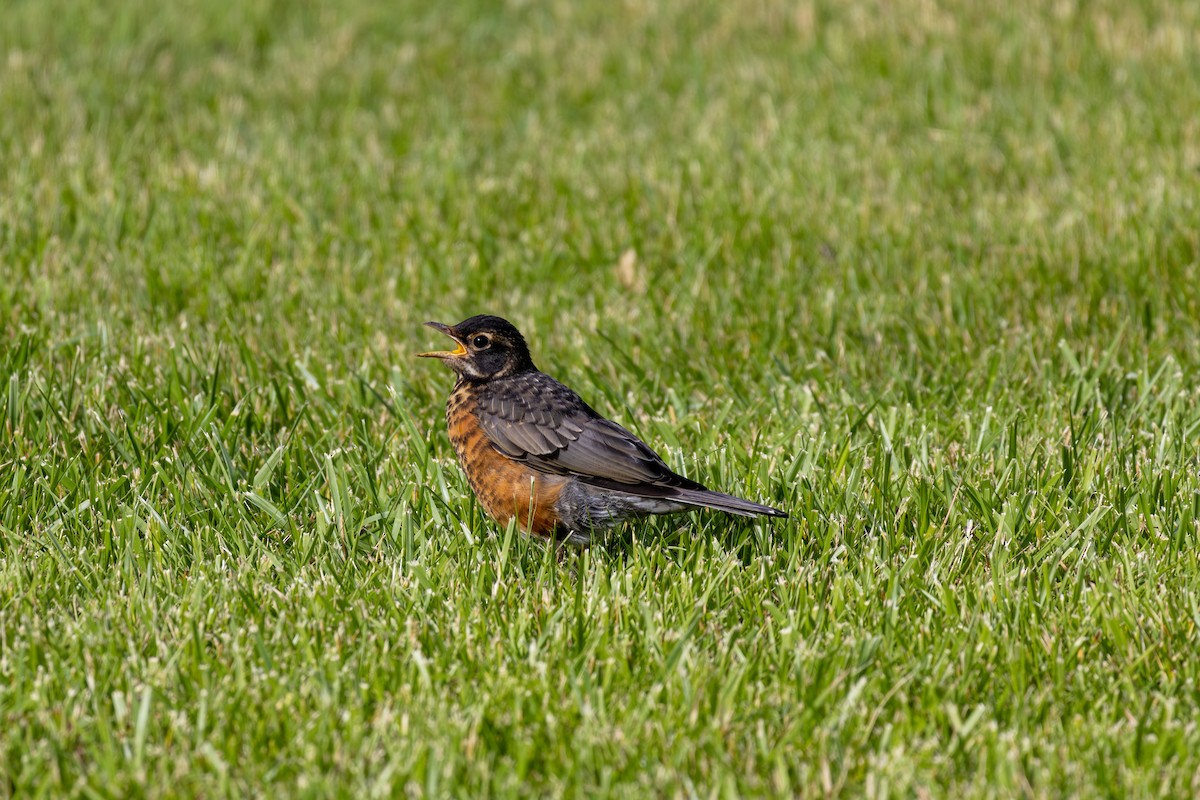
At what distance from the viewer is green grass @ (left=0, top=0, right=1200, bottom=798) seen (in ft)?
11.2

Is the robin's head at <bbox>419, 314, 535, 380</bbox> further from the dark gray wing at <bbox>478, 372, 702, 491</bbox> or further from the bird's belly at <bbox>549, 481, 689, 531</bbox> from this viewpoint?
the bird's belly at <bbox>549, 481, 689, 531</bbox>

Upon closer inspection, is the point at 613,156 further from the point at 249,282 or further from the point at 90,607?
the point at 90,607

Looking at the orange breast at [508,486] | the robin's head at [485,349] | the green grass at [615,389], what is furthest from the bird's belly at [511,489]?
the robin's head at [485,349]

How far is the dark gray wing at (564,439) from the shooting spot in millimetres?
4312

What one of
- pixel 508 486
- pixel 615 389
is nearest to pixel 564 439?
pixel 508 486

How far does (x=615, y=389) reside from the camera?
5.76m

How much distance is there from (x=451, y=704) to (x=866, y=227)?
4.40 m

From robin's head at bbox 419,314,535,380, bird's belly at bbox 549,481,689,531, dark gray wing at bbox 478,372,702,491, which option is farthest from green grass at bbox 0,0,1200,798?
robin's head at bbox 419,314,535,380

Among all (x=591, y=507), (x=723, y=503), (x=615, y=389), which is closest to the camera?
(x=723, y=503)

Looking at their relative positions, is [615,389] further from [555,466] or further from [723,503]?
[723,503]

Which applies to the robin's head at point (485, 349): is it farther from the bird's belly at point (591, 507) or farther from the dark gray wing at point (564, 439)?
the bird's belly at point (591, 507)

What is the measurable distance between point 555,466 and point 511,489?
0.15m

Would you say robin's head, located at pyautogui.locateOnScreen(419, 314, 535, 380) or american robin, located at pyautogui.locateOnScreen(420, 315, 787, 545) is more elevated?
robin's head, located at pyautogui.locateOnScreen(419, 314, 535, 380)

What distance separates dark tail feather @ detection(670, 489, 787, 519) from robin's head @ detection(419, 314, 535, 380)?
36.5 inches
